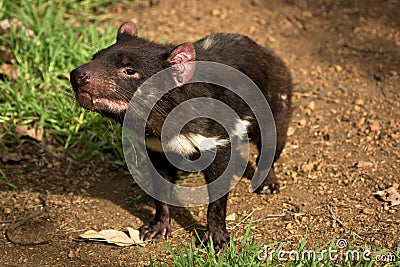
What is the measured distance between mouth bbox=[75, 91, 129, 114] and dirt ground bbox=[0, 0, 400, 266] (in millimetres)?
909

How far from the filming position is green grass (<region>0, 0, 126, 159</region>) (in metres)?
4.82

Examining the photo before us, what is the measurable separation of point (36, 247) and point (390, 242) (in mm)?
2103

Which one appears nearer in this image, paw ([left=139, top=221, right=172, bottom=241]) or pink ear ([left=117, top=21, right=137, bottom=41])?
pink ear ([left=117, top=21, right=137, bottom=41])

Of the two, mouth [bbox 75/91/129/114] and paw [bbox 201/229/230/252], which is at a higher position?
mouth [bbox 75/91/129/114]

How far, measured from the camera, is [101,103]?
138 inches

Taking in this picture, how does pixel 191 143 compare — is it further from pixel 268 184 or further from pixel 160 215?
pixel 268 184

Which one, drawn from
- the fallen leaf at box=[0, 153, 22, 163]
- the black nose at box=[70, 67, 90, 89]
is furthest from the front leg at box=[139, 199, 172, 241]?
the fallen leaf at box=[0, 153, 22, 163]

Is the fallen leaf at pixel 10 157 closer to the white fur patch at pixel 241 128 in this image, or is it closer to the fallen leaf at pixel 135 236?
the fallen leaf at pixel 135 236

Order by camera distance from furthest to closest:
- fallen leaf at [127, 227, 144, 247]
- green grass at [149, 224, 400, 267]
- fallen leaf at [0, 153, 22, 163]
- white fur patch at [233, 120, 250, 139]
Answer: fallen leaf at [0, 153, 22, 163]
fallen leaf at [127, 227, 144, 247]
white fur patch at [233, 120, 250, 139]
green grass at [149, 224, 400, 267]

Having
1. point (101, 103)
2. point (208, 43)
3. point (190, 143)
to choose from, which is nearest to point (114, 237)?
point (190, 143)

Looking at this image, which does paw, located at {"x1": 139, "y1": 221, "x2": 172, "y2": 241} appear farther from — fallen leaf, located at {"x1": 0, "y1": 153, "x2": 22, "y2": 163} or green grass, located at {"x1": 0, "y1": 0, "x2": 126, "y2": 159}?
fallen leaf, located at {"x1": 0, "y1": 153, "x2": 22, "y2": 163}

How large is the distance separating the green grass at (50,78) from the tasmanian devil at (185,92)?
89 cm

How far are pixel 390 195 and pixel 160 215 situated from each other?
1.45m

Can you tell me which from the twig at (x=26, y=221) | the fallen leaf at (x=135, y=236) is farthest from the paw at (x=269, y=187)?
the twig at (x=26, y=221)
